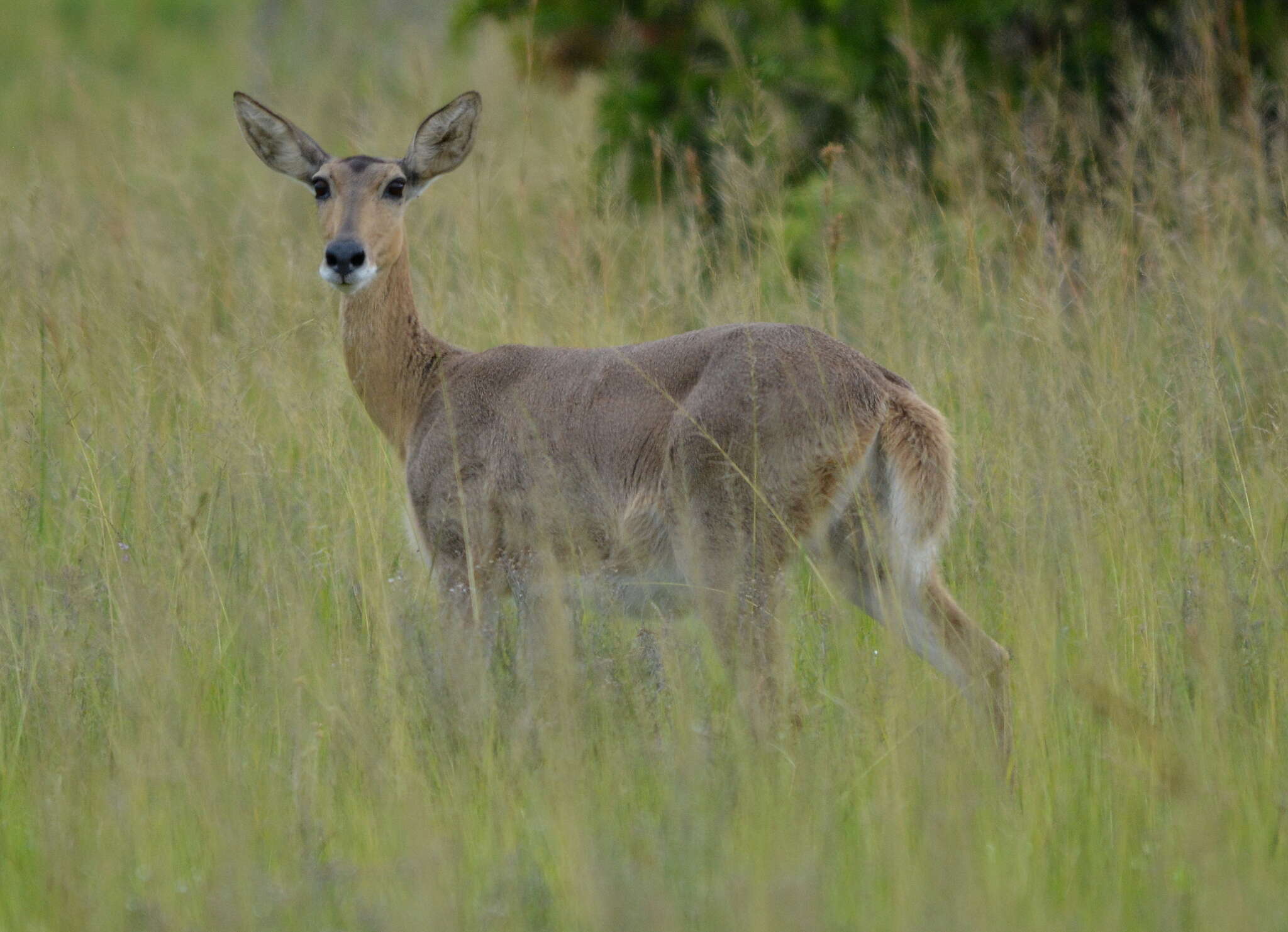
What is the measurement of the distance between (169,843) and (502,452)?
6.53 ft

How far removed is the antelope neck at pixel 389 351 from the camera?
18.1 feet

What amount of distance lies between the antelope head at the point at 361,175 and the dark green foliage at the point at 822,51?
165 centimetres

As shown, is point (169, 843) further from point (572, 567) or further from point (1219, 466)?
point (1219, 466)

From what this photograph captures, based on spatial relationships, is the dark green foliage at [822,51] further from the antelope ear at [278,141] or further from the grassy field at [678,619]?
the antelope ear at [278,141]

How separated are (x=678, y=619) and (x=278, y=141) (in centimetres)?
239

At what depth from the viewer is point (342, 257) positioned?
5129mm

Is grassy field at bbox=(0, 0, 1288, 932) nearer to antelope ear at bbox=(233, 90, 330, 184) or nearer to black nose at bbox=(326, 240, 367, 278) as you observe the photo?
black nose at bbox=(326, 240, 367, 278)

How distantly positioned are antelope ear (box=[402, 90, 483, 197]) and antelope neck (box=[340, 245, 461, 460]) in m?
0.33

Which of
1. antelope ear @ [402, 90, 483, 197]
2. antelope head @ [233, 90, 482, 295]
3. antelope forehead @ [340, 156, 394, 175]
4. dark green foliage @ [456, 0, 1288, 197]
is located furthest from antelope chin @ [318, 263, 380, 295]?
dark green foliage @ [456, 0, 1288, 197]

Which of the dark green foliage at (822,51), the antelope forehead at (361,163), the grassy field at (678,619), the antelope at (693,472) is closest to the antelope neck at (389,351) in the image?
the antelope at (693,472)

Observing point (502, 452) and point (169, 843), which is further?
point (502, 452)

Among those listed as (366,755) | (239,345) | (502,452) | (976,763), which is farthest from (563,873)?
(239,345)

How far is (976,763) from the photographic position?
3523mm

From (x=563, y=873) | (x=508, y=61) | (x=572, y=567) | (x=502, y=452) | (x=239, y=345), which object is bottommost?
(x=563, y=873)
